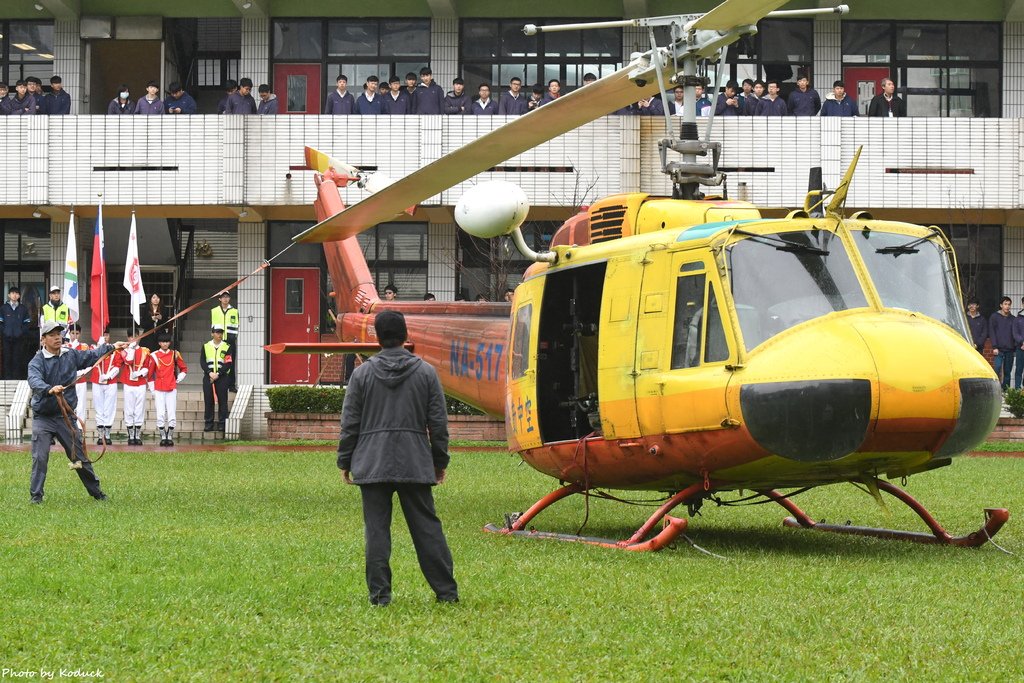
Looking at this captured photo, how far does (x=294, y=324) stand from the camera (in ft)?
107

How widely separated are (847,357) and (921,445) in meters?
0.92

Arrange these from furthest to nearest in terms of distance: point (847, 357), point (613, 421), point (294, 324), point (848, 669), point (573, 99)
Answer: point (294, 324) → point (613, 421) → point (573, 99) → point (847, 357) → point (848, 669)

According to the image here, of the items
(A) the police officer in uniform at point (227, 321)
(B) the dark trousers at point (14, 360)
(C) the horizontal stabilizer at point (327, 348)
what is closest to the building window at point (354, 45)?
(A) the police officer in uniform at point (227, 321)

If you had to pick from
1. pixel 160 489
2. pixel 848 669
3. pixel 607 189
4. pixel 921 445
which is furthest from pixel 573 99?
pixel 607 189

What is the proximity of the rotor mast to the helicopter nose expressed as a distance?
7.74 feet

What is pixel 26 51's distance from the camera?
3316 cm

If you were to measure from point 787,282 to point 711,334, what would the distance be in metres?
0.70

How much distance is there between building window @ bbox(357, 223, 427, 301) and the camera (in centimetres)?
3222

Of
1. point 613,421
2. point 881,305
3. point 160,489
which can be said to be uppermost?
point 881,305

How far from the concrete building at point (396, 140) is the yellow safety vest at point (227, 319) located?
1.45 meters

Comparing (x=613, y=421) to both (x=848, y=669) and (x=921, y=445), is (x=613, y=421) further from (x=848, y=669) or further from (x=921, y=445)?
(x=848, y=669)

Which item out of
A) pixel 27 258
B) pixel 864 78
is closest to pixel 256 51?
pixel 27 258

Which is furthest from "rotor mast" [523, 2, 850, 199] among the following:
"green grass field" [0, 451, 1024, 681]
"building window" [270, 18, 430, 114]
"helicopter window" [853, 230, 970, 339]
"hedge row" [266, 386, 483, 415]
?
"building window" [270, 18, 430, 114]

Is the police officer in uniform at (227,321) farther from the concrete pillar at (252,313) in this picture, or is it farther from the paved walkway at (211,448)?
the paved walkway at (211,448)
